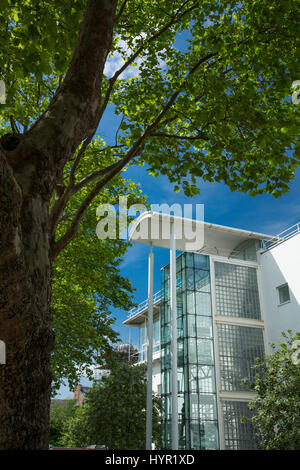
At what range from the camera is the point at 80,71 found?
14.4 feet

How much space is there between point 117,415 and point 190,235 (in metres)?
11.0

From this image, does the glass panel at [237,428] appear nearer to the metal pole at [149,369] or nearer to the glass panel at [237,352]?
the glass panel at [237,352]

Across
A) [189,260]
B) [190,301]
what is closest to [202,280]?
[189,260]

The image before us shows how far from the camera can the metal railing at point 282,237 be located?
23609 mm

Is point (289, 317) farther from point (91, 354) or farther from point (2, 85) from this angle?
point (2, 85)

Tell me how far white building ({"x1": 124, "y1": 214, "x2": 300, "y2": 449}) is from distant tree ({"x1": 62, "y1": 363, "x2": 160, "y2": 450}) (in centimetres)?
139

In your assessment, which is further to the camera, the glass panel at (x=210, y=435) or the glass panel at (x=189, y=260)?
the glass panel at (x=189, y=260)

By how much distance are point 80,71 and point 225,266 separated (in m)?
21.3

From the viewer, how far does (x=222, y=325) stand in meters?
23.1

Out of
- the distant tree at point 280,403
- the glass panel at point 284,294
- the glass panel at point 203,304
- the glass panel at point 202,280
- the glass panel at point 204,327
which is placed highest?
the glass panel at point 202,280

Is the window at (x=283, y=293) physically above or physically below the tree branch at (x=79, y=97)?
above

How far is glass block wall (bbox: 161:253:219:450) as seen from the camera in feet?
65.4

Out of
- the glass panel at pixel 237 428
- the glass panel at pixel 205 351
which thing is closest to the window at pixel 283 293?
the glass panel at pixel 205 351
